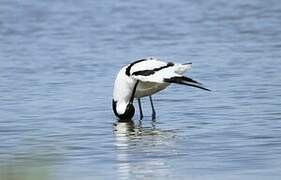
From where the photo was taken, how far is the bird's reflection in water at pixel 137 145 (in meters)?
9.35

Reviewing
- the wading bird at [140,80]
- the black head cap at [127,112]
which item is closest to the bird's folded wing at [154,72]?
the wading bird at [140,80]

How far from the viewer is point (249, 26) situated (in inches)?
884

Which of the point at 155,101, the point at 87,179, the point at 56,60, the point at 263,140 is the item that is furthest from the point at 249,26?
the point at 87,179

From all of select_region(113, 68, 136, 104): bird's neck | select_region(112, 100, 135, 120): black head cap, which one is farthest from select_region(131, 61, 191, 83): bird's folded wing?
select_region(112, 100, 135, 120): black head cap

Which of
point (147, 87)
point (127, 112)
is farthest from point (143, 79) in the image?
point (127, 112)

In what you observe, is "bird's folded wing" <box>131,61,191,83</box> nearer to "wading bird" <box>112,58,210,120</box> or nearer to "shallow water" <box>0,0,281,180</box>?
"wading bird" <box>112,58,210,120</box>

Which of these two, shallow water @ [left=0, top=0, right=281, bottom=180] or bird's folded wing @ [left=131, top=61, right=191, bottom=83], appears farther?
bird's folded wing @ [left=131, top=61, right=191, bottom=83]

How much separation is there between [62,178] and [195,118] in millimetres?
3971

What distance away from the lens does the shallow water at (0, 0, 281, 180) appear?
940 centimetres

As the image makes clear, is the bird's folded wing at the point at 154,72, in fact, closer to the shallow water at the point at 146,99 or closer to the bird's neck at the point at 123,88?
the bird's neck at the point at 123,88

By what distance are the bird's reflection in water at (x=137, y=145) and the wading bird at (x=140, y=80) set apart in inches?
7.9

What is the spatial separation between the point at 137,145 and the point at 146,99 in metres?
3.60

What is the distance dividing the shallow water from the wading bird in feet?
0.67

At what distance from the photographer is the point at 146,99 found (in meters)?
14.4
